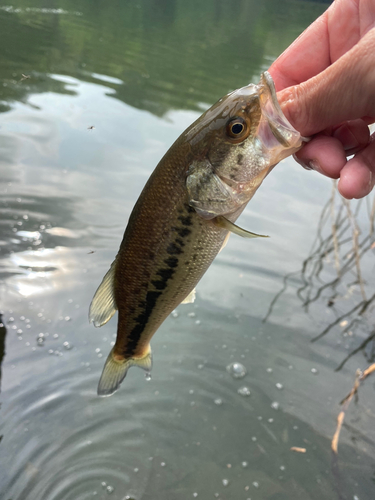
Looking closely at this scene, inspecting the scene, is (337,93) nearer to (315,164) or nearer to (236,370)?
(315,164)

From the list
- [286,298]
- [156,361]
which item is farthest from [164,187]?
[286,298]

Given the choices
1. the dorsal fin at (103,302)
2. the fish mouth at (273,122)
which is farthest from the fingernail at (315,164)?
the dorsal fin at (103,302)

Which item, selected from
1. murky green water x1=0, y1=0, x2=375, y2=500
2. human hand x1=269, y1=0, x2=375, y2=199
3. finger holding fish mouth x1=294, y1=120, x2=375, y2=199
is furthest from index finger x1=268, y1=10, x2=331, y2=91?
murky green water x1=0, y1=0, x2=375, y2=500

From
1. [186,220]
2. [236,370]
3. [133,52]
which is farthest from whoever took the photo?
[133,52]

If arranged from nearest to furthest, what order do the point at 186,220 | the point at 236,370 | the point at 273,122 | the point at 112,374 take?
the point at 273,122 < the point at 186,220 < the point at 112,374 < the point at 236,370

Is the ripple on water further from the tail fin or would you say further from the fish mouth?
the fish mouth

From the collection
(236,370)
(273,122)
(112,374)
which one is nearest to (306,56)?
(273,122)
